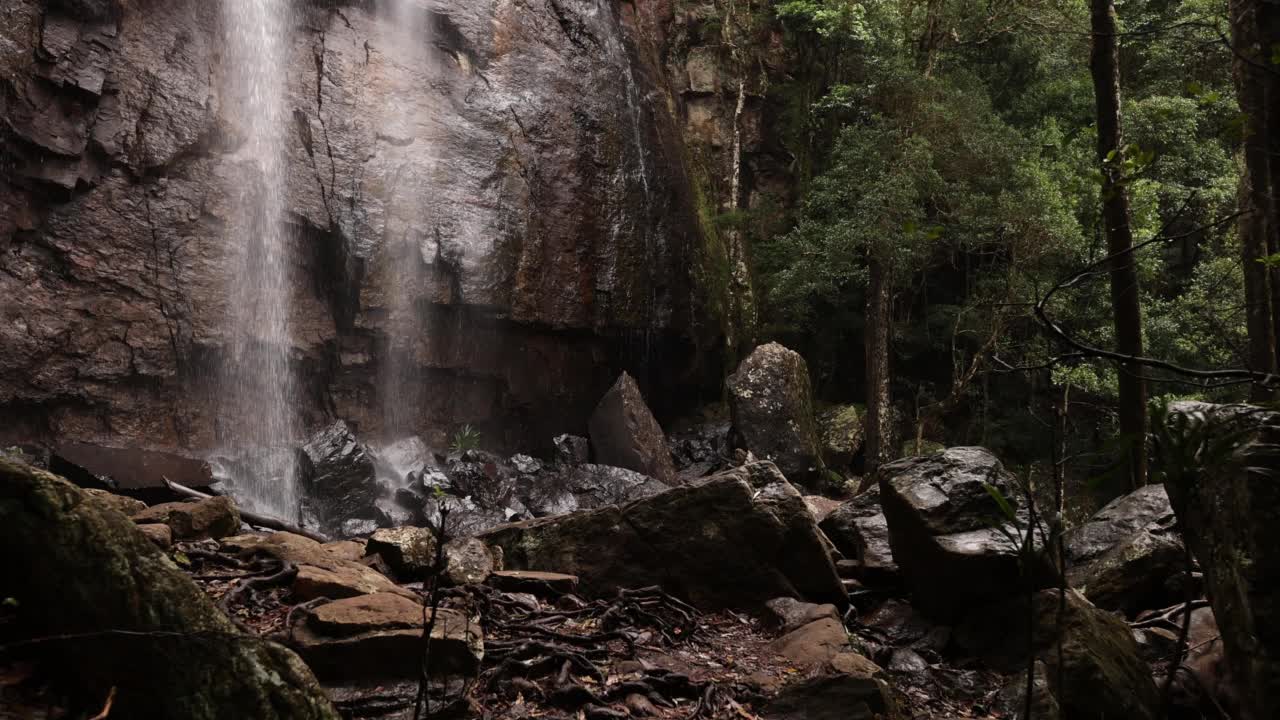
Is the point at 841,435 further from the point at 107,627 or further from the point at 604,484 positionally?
the point at 107,627

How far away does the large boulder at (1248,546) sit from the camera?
119 inches

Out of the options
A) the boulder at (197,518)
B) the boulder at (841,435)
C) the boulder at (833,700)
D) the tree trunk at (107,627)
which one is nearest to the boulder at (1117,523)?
the boulder at (833,700)

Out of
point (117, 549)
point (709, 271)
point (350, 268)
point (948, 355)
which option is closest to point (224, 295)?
point (350, 268)

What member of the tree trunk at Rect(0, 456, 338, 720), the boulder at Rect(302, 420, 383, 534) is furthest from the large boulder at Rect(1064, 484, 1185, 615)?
the boulder at Rect(302, 420, 383, 534)

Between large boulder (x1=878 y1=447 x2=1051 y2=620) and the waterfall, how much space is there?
988 centimetres

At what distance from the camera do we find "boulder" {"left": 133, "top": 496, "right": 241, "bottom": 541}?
213 inches

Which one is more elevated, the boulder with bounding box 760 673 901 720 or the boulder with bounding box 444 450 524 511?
the boulder with bounding box 444 450 524 511

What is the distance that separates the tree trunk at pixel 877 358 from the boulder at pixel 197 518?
11.8 meters

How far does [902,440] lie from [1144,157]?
51.7 ft

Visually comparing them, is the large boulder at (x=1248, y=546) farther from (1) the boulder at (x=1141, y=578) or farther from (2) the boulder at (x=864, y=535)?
(2) the boulder at (x=864, y=535)

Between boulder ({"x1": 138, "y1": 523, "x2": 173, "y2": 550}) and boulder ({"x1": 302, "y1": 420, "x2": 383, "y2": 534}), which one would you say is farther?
boulder ({"x1": 302, "y1": 420, "x2": 383, "y2": 534})

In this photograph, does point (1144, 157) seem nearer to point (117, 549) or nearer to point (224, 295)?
point (117, 549)

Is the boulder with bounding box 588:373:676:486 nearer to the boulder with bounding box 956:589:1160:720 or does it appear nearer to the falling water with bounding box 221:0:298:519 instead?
the falling water with bounding box 221:0:298:519

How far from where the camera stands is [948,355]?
19438 millimetres
